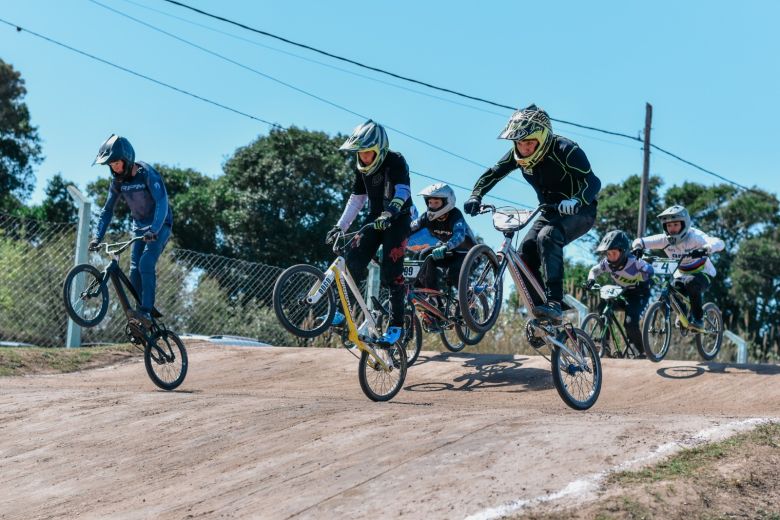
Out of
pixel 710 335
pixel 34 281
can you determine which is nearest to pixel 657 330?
pixel 710 335

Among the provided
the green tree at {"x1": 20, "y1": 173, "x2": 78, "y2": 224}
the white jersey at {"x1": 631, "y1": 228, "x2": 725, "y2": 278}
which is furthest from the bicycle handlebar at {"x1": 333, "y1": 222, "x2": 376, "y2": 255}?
the green tree at {"x1": 20, "y1": 173, "x2": 78, "y2": 224}

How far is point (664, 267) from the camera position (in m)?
12.7

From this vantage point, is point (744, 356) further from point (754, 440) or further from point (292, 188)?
point (292, 188)

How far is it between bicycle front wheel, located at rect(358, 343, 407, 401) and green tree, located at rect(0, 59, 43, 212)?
3149 cm

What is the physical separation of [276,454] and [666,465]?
2.65 meters

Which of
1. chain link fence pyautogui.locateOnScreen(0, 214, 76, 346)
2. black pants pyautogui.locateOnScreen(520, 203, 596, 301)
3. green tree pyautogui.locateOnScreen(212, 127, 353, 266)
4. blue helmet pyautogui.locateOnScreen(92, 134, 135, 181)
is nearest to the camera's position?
black pants pyautogui.locateOnScreen(520, 203, 596, 301)

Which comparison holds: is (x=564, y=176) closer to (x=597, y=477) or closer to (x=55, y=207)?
(x=597, y=477)

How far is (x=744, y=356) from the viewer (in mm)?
17969

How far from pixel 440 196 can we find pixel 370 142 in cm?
250

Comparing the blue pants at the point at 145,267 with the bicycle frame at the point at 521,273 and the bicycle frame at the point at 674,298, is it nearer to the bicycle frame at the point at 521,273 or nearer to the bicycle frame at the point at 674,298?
the bicycle frame at the point at 521,273

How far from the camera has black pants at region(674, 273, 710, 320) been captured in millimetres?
12570

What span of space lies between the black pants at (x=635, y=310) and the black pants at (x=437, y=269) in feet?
8.96

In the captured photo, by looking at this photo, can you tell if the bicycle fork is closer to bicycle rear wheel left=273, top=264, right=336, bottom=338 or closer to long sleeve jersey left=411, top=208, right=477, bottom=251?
bicycle rear wheel left=273, top=264, right=336, bottom=338

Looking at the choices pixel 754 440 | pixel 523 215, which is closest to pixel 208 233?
pixel 523 215
